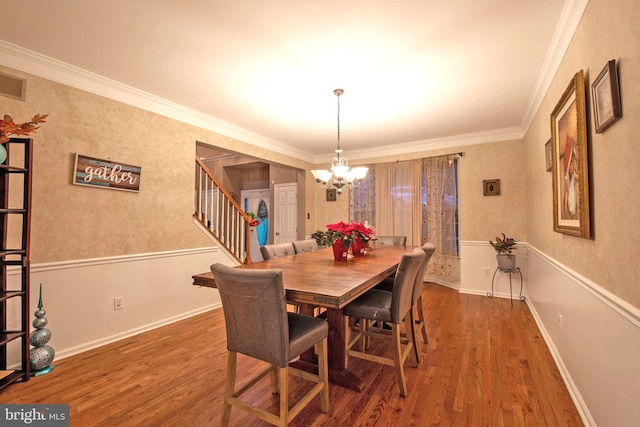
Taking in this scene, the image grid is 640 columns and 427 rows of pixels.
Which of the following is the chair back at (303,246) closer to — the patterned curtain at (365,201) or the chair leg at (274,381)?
the chair leg at (274,381)

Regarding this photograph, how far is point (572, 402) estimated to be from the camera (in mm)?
1846

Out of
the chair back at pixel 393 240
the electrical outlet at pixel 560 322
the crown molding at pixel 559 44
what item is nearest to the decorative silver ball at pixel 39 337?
the chair back at pixel 393 240

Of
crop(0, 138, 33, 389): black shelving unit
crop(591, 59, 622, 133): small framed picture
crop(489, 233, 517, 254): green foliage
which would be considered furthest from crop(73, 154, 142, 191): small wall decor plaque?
crop(489, 233, 517, 254): green foliage

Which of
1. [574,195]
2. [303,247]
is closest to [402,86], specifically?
[574,195]

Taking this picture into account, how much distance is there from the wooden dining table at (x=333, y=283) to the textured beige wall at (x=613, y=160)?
1.17 meters

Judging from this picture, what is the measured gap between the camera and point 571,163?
197 cm

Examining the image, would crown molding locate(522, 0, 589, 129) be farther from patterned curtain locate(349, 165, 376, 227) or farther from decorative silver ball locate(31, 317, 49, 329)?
decorative silver ball locate(31, 317, 49, 329)

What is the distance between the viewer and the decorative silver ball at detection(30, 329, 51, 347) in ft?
7.39

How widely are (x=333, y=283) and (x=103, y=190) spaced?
256cm

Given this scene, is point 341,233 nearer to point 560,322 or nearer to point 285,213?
point 560,322

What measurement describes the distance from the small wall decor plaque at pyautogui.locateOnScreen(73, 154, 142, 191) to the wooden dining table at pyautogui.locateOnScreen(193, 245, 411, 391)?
5.16 feet

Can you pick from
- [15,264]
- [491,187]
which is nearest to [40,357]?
[15,264]

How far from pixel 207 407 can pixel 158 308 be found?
180cm

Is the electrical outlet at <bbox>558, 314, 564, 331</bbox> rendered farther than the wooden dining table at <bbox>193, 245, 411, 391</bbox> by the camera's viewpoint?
Yes
